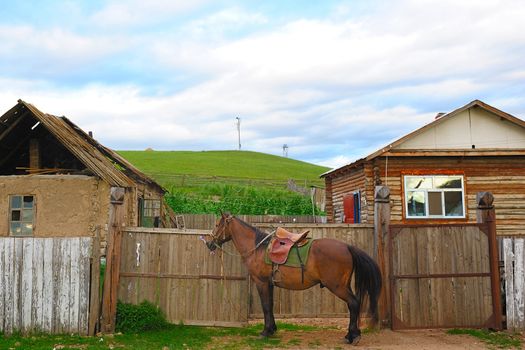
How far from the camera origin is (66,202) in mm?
14883

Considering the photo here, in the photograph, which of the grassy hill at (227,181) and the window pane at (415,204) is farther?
the grassy hill at (227,181)

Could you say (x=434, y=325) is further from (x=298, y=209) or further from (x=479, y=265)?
(x=298, y=209)

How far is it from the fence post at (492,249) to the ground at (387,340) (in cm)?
80

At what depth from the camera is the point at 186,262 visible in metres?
9.06

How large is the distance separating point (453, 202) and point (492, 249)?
799 centimetres

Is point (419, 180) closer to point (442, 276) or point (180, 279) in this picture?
point (442, 276)

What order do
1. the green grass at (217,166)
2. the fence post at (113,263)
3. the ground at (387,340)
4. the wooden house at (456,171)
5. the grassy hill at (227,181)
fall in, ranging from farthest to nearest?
the green grass at (217,166)
the grassy hill at (227,181)
the wooden house at (456,171)
the fence post at (113,263)
the ground at (387,340)

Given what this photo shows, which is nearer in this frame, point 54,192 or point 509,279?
point 509,279

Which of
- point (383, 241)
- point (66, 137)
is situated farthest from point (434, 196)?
point (66, 137)

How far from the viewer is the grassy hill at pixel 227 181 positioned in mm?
34156

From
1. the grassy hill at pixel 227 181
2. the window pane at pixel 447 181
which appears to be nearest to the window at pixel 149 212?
the grassy hill at pixel 227 181

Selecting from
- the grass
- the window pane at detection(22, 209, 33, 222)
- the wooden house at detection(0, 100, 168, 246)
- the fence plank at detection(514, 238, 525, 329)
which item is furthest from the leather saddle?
the window pane at detection(22, 209, 33, 222)

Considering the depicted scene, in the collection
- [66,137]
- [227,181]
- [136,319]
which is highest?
[227,181]

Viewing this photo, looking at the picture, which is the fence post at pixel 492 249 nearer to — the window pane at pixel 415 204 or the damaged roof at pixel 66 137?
the window pane at pixel 415 204
